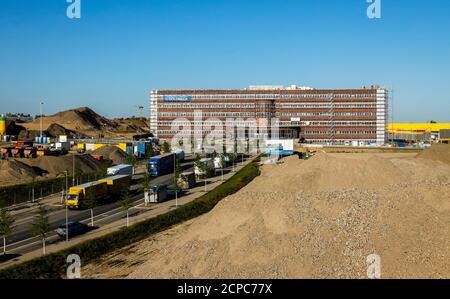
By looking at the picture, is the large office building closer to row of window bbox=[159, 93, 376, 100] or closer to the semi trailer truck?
row of window bbox=[159, 93, 376, 100]

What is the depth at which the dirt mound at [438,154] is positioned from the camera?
262ft

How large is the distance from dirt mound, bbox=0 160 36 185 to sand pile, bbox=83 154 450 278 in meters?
36.9

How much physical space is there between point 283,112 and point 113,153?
71.2 meters

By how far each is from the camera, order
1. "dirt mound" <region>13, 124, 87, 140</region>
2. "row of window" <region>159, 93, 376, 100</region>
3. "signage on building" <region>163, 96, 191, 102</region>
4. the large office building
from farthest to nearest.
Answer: "dirt mound" <region>13, 124, 87, 140</region> < "signage on building" <region>163, 96, 191, 102</region> < "row of window" <region>159, 93, 376, 100</region> < the large office building

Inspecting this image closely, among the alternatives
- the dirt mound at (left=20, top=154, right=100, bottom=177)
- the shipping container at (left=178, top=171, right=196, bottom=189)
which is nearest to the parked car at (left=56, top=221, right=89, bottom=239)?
the shipping container at (left=178, top=171, right=196, bottom=189)

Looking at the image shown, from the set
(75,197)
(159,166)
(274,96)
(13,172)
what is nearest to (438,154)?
(159,166)

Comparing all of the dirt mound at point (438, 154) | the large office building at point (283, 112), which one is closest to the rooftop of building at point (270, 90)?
the large office building at point (283, 112)

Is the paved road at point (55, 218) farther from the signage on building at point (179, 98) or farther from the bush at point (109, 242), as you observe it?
the signage on building at point (179, 98)

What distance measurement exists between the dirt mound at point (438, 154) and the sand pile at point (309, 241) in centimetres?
3911

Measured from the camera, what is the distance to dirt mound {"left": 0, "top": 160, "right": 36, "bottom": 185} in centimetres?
6859

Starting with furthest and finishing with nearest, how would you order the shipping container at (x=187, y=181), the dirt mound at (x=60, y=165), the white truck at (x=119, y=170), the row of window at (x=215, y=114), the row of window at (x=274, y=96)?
the row of window at (x=215, y=114) → the row of window at (x=274, y=96) → the dirt mound at (x=60, y=165) → the white truck at (x=119, y=170) → the shipping container at (x=187, y=181)

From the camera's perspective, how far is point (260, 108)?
500 feet

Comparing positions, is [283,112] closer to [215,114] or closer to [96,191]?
[215,114]
